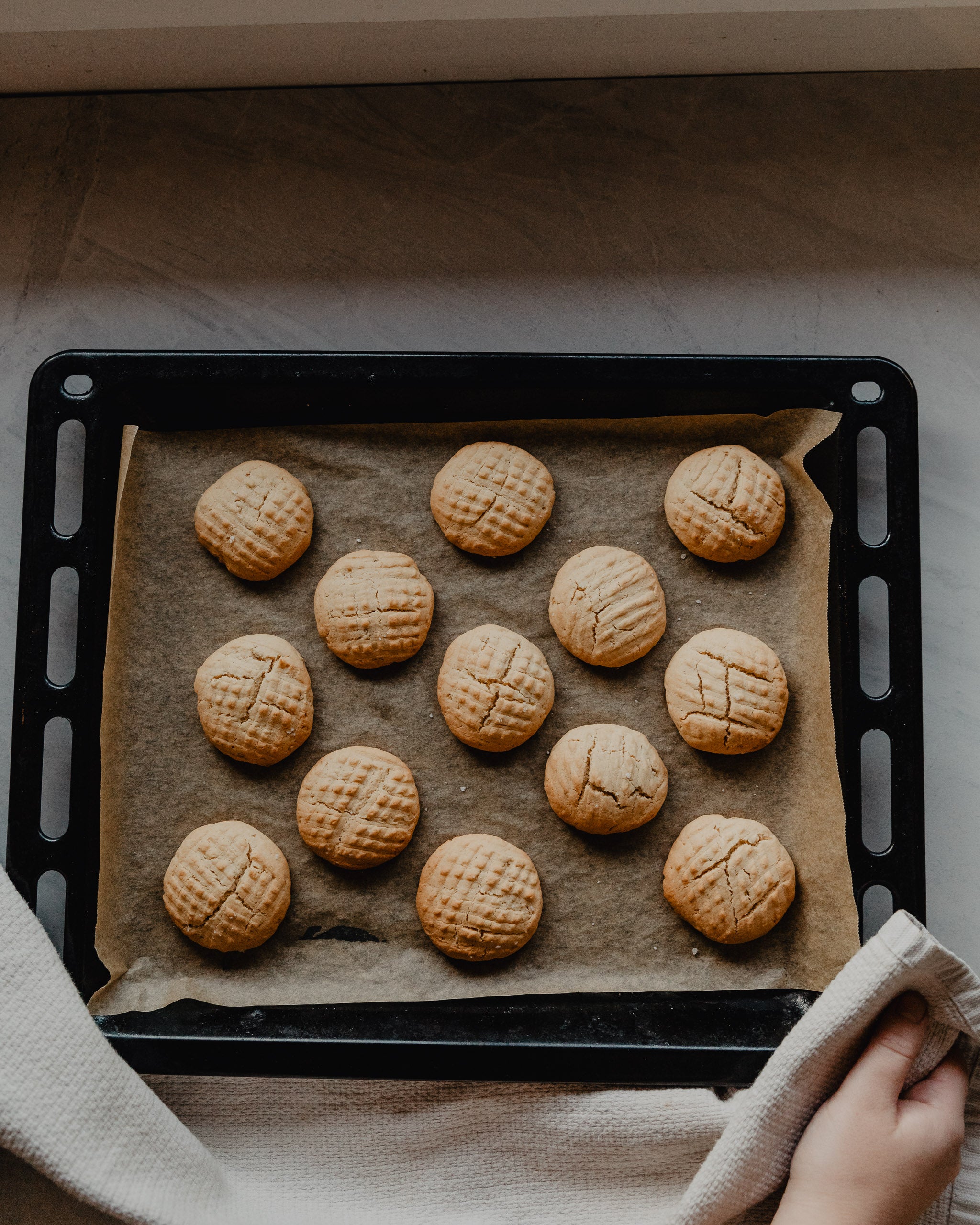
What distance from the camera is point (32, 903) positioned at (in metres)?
1.45

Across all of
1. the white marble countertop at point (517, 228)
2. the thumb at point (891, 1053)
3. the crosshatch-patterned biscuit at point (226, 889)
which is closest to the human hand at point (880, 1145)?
Answer: the thumb at point (891, 1053)

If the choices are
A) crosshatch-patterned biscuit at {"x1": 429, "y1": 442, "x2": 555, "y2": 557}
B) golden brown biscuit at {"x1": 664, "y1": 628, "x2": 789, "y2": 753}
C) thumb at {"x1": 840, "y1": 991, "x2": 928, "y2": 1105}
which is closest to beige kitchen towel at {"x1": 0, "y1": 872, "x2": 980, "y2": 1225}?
thumb at {"x1": 840, "y1": 991, "x2": 928, "y2": 1105}

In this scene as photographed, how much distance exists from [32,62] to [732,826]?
1.71m

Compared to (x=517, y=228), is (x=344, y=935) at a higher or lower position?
lower

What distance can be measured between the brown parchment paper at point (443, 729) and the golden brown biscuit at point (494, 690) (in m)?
0.04

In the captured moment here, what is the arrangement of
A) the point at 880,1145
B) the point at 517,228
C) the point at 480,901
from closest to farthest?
the point at 880,1145 → the point at 480,901 → the point at 517,228

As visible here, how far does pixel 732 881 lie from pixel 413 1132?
629mm

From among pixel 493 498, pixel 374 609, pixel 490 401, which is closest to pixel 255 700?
pixel 374 609

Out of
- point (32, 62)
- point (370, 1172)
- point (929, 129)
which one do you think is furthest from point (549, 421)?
point (370, 1172)

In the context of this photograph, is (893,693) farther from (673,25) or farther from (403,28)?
(403,28)

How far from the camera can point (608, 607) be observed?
1490 mm

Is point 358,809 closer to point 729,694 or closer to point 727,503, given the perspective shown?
point 729,694

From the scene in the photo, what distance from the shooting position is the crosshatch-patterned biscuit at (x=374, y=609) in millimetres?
1497

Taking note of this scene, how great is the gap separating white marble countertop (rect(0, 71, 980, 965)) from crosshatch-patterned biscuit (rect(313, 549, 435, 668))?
39 centimetres
